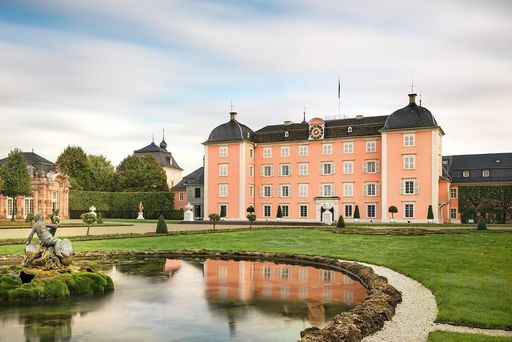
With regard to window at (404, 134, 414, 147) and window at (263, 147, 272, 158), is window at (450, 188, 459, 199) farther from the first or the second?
window at (263, 147, 272, 158)

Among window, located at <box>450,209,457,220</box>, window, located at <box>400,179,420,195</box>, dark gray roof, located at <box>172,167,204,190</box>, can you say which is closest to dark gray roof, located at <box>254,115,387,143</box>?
window, located at <box>400,179,420,195</box>

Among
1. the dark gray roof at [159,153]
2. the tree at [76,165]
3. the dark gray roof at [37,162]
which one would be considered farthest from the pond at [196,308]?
the dark gray roof at [159,153]

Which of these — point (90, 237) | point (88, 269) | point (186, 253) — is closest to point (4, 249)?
point (90, 237)

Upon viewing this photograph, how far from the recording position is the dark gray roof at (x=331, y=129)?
5181 centimetres

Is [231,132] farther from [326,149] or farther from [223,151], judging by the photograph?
[326,149]

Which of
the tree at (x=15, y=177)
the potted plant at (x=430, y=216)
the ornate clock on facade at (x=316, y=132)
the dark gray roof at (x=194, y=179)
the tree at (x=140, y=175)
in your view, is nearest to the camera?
the potted plant at (x=430, y=216)

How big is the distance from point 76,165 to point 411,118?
5070 cm

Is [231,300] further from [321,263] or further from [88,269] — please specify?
[321,263]

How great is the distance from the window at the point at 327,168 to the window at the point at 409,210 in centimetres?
895

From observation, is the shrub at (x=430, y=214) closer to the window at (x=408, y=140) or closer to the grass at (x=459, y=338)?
the window at (x=408, y=140)

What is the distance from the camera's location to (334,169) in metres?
53.2

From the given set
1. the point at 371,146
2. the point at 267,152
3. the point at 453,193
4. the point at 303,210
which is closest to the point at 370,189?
the point at 371,146

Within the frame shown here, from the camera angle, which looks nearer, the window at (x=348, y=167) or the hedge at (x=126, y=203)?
the window at (x=348, y=167)

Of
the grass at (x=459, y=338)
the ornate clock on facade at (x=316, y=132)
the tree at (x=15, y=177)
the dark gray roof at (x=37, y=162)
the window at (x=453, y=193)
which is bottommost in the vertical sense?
the grass at (x=459, y=338)
